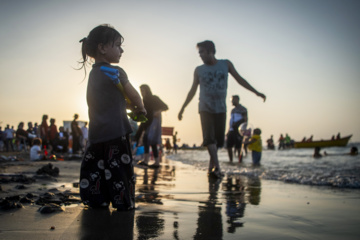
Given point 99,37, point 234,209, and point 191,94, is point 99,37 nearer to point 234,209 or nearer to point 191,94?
point 234,209

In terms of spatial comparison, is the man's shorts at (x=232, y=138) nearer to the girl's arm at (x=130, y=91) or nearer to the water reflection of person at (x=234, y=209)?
the water reflection of person at (x=234, y=209)

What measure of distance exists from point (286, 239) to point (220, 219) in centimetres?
49

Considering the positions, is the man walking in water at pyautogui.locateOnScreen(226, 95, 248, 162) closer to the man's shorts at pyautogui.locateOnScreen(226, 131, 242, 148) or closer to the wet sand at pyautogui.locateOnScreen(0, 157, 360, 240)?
the man's shorts at pyautogui.locateOnScreen(226, 131, 242, 148)

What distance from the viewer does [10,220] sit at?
1.78 meters

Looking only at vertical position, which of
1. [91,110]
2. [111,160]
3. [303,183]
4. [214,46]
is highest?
[214,46]

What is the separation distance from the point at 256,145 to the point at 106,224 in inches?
345

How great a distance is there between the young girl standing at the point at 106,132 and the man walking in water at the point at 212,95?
2.96 meters

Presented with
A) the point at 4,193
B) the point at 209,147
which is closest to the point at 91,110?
→ the point at 4,193

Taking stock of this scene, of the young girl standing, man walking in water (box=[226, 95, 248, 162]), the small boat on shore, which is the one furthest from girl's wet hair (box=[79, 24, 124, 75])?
the small boat on shore

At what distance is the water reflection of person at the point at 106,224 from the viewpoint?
154cm

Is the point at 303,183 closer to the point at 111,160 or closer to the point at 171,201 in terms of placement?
the point at 171,201

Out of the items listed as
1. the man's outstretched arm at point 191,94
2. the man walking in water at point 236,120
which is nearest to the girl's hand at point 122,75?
the man's outstretched arm at point 191,94

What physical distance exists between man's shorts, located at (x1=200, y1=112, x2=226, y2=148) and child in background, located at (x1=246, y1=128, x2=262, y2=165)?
490cm

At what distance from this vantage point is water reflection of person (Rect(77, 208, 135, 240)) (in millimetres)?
1542
